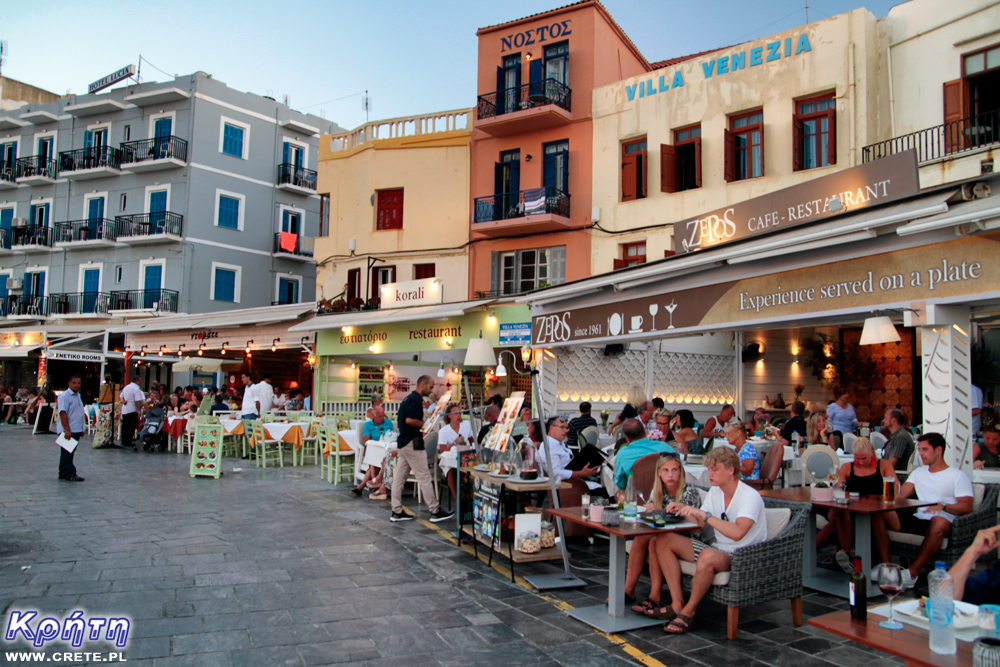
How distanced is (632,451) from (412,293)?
11709mm

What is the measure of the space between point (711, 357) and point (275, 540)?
11.1 metres

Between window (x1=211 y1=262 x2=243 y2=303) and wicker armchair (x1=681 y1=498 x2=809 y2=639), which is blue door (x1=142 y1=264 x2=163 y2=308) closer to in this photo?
window (x1=211 y1=262 x2=243 y2=303)

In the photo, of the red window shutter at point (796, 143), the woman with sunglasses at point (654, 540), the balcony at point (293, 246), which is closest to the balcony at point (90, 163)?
the balcony at point (293, 246)

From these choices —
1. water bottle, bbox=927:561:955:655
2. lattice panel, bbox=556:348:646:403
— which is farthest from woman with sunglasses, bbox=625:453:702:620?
lattice panel, bbox=556:348:646:403

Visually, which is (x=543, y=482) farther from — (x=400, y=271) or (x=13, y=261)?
(x=13, y=261)

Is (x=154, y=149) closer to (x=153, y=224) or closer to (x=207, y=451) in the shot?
(x=153, y=224)

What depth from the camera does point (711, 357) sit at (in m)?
15.4

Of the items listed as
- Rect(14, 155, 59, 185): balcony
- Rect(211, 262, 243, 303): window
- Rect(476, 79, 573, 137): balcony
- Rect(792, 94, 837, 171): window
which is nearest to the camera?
Rect(792, 94, 837, 171): window

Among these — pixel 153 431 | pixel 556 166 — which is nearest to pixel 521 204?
pixel 556 166

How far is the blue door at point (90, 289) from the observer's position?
28.0 m

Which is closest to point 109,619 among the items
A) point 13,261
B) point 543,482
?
point 543,482

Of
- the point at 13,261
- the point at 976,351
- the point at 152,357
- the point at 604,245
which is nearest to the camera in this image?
the point at 976,351

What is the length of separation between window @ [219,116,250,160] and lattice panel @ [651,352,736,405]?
70.3 feet

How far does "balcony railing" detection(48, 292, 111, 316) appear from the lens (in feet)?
91.4
